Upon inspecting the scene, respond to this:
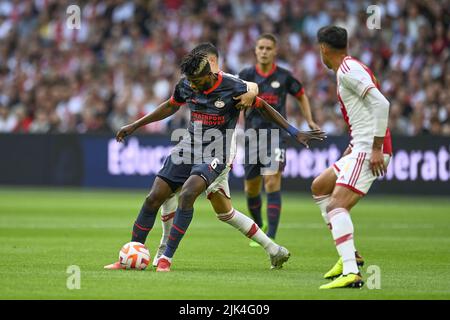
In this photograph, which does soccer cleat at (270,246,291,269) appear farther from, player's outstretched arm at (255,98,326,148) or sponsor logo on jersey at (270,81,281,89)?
sponsor logo on jersey at (270,81,281,89)

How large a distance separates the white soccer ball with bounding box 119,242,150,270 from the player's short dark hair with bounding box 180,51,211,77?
6.11 feet

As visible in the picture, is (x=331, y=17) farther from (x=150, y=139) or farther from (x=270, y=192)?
(x=270, y=192)

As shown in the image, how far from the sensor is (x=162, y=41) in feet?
91.2

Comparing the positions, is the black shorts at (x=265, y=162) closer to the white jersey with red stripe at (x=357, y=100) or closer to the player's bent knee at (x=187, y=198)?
the player's bent knee at (x=187, y=198)

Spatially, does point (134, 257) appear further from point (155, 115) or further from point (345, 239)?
point (345, 239)

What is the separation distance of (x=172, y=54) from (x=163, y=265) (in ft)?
59.3

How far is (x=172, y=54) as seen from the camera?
90.3ft

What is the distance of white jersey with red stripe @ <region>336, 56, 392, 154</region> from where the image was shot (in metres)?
8.78

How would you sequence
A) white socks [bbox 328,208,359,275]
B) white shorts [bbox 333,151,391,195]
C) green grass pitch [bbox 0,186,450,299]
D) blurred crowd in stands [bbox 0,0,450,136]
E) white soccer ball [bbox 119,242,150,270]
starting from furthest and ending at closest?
blurred crowd in stands [bbox 0,0,450,136]
white soccer ball [bbox 119,242,150,270]
white shorts [bbox 333,151,391,195]
white socks [bbox 328,208,359,275]
green grass pitch [bbox 0,186,450,299]

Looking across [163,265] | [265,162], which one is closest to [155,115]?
[163,265]

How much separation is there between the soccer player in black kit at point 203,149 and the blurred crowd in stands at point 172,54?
13.2 metres

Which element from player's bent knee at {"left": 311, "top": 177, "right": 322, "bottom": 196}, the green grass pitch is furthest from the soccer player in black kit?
player's bent knee at {"left": 311, "top": 177, "right": 322, "bottom": 196}

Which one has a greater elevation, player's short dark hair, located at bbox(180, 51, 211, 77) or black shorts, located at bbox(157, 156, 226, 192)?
player's short dark hair, located at bbox(180, 51, 211, 77)

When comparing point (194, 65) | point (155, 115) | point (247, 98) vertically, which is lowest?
point (155, 115)
